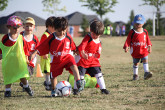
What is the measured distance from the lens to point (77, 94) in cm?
672

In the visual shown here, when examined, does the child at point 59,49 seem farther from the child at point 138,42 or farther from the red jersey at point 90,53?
the child at point 138,42

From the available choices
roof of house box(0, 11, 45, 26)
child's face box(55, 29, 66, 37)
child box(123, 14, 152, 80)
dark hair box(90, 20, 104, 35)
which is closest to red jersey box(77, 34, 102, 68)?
dark hair box(90, 20, 104, 35)

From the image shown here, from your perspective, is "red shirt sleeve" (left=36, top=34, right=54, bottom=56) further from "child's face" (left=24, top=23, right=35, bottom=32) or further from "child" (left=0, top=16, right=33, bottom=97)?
"child's face" (left=24, top=23, right=35, bottom=32)

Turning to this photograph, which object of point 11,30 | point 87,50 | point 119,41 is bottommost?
point 119,41

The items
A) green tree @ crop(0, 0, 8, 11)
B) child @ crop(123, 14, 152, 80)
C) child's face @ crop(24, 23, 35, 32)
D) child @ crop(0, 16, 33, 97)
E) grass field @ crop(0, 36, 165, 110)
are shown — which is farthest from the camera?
green tree @ crop(0, 0, 8, 11)

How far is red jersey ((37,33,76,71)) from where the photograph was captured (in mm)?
6238

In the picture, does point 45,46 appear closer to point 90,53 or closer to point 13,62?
point 13,62

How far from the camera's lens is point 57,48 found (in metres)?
6.23

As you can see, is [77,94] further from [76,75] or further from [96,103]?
[96,103]

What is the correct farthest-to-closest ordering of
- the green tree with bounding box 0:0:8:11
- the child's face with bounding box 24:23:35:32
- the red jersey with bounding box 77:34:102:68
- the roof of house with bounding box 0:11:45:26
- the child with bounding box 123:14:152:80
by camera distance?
1. the roof of house with bounding box 0:11:45:26
2. the green tree with bounding box 0:0:8:11
3. the child with bounding box 123:14:152:80
4. the child's face with bounding box 24:23:35:32
5. the red jersey with bounding box 77:34:102:68

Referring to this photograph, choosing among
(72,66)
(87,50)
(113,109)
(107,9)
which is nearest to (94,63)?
(87,50)

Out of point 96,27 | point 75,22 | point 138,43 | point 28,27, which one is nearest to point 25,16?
point 75,22

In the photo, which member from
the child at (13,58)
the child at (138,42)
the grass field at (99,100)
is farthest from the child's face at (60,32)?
the child at (138,42)

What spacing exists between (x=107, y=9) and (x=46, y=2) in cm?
1318
